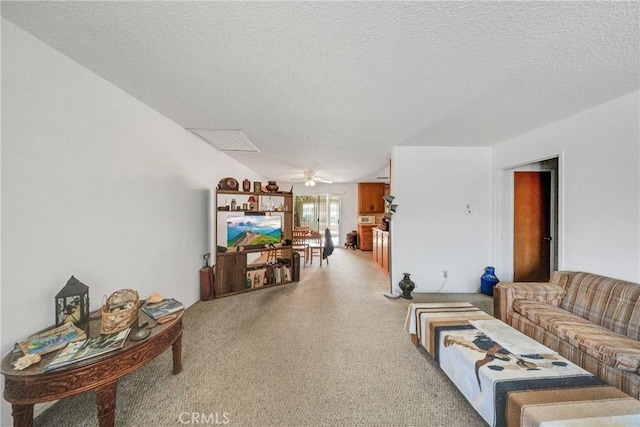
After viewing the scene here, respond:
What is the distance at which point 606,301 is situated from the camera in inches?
75.1

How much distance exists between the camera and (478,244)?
3.54m

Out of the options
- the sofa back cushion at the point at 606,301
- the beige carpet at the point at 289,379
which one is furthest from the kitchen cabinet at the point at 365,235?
the sofa back cushion at the point at 606,301

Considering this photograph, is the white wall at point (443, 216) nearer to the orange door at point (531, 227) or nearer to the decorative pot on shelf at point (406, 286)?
the decorative pot on shelf at point (406, 286)

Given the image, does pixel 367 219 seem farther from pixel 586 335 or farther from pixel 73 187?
pixel 73 187

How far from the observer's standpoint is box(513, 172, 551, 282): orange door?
138 inches

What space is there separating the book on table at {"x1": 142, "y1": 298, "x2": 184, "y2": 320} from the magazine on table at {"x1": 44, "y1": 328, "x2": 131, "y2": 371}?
0.23 metres

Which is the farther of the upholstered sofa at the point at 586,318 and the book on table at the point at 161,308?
the book on table at the point at 161,308

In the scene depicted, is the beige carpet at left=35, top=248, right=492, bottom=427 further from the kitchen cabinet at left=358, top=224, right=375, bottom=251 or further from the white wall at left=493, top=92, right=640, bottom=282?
the kitchen cabinet at left=358, top=224, right=375, bottom=251

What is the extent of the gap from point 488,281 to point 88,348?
4.54 metres

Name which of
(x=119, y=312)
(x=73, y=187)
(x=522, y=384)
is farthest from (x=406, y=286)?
(x=73, y=187)

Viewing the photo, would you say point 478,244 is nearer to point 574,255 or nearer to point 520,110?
point 574,255

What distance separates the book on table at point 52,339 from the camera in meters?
1.19

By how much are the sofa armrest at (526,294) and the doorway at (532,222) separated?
1392mm

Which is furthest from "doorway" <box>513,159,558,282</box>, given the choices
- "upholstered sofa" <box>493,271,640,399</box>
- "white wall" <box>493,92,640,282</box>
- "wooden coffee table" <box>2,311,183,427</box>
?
"wooden coffee table" <box>2,311,183,427</box>
